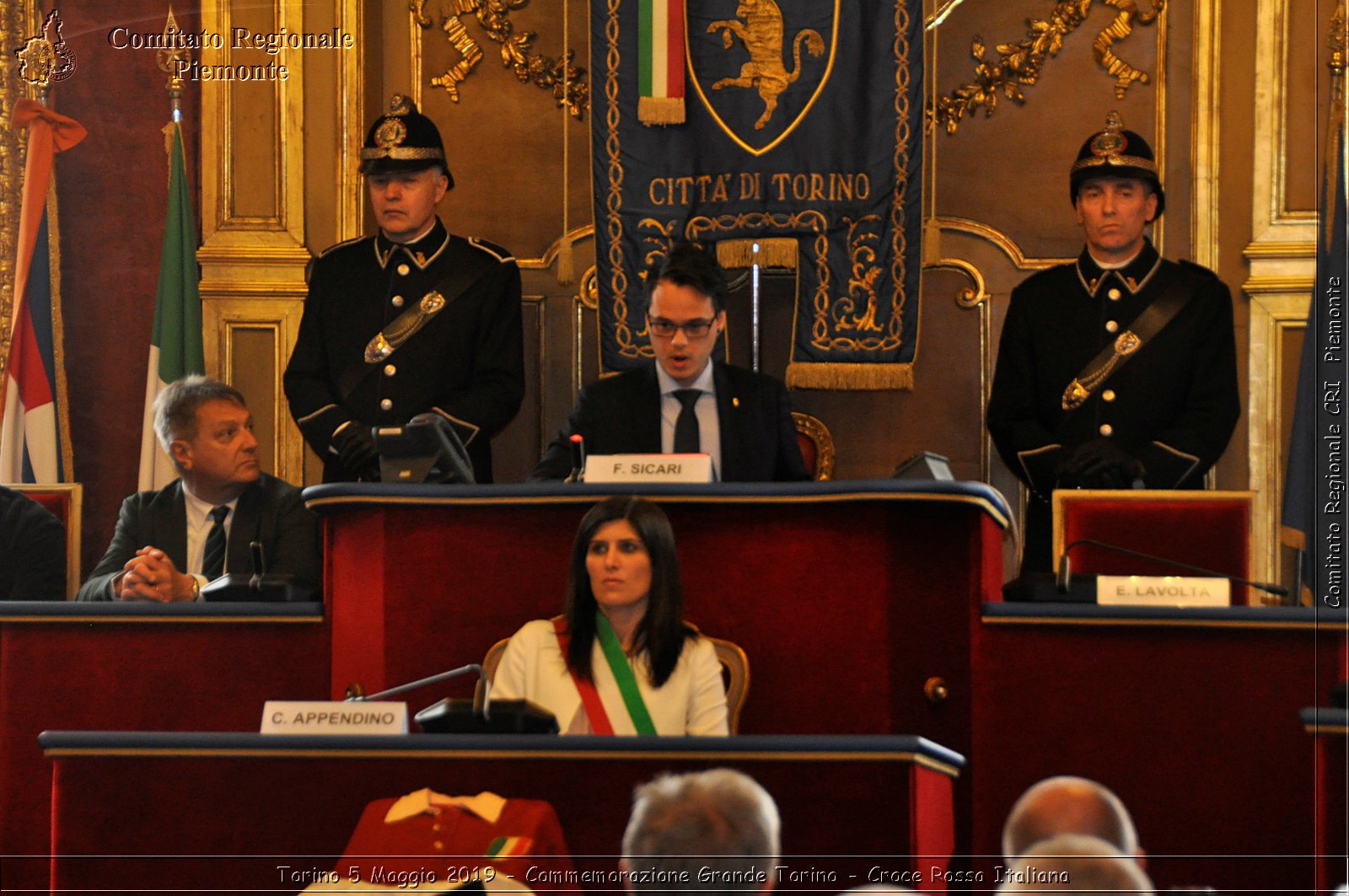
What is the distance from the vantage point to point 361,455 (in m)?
4.92

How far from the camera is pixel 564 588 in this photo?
4.02 meters

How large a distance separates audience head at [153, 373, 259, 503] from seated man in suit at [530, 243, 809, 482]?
0.88 metres

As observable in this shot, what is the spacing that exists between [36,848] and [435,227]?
7.70 feet

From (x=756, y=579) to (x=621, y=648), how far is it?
1.20 feet

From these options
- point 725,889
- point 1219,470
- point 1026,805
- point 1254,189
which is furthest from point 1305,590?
point 725,889

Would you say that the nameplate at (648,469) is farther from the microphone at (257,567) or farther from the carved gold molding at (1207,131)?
the carved gold molding at (1207,131)

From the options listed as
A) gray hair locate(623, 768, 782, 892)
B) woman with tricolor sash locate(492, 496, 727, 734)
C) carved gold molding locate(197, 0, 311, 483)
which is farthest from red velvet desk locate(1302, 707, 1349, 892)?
carved gold molding locate(197, 0, 311, 483)

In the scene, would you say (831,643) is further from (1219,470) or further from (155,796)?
(1219,470)

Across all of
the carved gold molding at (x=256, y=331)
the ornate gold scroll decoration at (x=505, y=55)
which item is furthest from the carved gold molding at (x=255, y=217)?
the ornate gold scroll decoration at (x=505, y=55)

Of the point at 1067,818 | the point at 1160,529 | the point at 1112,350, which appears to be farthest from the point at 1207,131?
the point at 1067,818

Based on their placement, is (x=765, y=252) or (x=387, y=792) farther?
(x=765, y=252)

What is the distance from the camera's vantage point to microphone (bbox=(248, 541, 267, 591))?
14.0ft

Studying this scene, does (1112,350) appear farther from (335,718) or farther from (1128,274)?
(335,718)

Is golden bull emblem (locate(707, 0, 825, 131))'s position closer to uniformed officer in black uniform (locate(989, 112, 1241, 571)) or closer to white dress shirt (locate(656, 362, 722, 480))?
uniformed officer in black uniform (locate(989, 112, 1241, 571))
